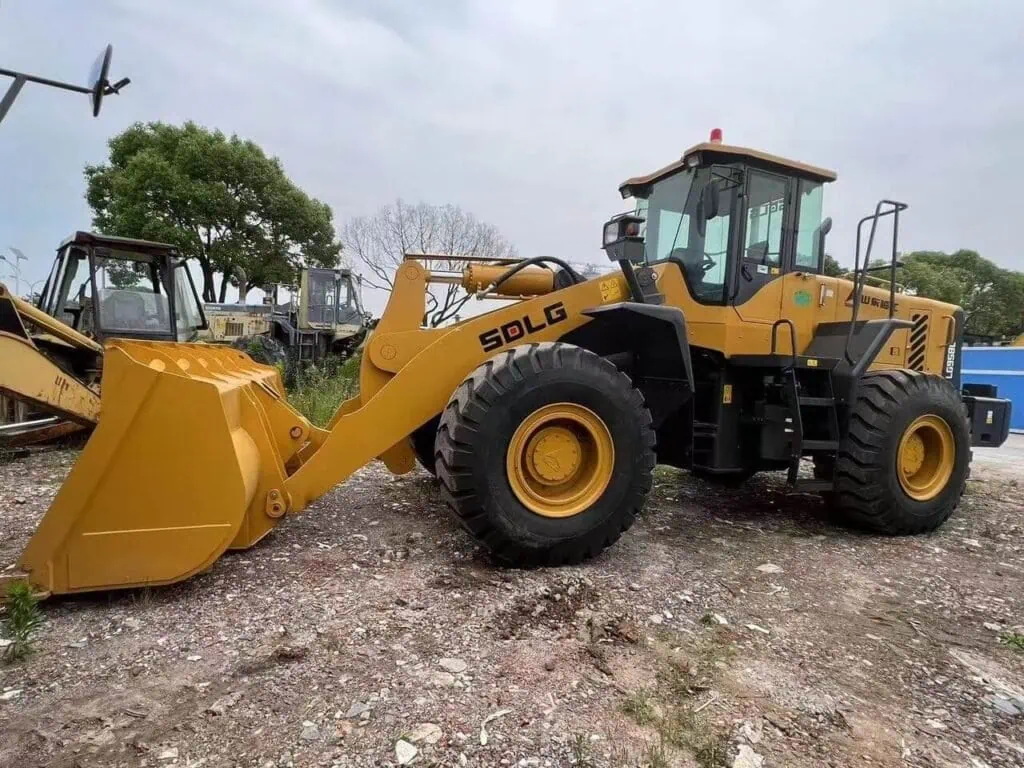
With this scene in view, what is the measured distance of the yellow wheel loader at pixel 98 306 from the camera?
6.38m

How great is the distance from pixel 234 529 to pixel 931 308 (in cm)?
561

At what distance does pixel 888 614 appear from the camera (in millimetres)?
3156

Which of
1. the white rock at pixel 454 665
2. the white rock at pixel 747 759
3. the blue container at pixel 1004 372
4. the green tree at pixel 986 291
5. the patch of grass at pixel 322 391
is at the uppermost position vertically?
the green tree at pixel 986 291

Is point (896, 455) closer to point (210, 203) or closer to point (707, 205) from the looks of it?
point (707, 205)

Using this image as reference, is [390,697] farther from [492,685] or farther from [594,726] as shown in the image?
[594,726]

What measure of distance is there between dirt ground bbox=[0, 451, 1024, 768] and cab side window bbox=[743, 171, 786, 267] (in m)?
2.07

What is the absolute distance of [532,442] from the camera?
3.46 metres

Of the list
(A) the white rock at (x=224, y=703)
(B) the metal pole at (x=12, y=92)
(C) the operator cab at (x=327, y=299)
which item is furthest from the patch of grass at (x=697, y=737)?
(C) the operator cab at (x=327, y=299)

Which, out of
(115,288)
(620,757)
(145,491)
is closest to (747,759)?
(620,757)

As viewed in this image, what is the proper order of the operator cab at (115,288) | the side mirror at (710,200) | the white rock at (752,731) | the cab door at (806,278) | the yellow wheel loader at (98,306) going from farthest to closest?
the operator cab at (115,288) → the yellow wheel loader at (98,306) → the cab door at (806,278) → the side mirror at (710,200) → the white rock at (752,731)

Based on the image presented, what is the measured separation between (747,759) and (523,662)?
33.5 inches

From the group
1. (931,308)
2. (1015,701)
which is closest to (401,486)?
(1015,701)

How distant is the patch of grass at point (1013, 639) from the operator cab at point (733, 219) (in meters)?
2.37

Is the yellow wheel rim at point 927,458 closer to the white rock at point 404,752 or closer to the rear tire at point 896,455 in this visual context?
the rear tire at point 896,455
